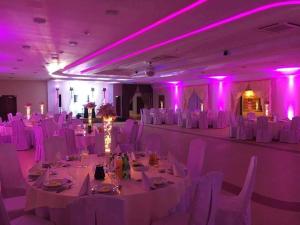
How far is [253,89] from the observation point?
14922 mm

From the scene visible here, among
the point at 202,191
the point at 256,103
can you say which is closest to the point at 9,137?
the point at 202,191

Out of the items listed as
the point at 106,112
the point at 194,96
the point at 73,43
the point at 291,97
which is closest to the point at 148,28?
the point at 106,112

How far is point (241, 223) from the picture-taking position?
3055 millimetres

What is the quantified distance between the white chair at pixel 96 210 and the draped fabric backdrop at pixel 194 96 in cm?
1630

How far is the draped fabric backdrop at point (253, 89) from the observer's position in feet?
46.9

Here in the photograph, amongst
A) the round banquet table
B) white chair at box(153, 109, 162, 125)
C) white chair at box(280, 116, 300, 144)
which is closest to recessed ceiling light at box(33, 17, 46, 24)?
the round banquet table

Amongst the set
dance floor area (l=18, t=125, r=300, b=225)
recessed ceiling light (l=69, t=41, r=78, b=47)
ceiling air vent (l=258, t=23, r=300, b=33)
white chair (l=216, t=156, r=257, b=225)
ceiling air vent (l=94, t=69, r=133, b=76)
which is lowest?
dance floor area (l=18, t=125, r=300, b=225)

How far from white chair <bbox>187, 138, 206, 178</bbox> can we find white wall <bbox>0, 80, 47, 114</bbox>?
16125 mm

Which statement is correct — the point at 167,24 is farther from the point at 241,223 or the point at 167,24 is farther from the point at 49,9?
the point at 241,223

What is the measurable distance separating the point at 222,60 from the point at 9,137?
7.68 meters

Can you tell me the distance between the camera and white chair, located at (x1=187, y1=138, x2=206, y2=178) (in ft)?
12.9

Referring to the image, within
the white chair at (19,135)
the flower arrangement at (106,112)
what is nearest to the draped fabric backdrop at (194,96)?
the white chair at (19,135)

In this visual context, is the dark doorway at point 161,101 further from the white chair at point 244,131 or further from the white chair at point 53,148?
the white chair at point 53,148

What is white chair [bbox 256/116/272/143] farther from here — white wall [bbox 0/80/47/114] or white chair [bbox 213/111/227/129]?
white wall [bbox 0/80/47/114]
